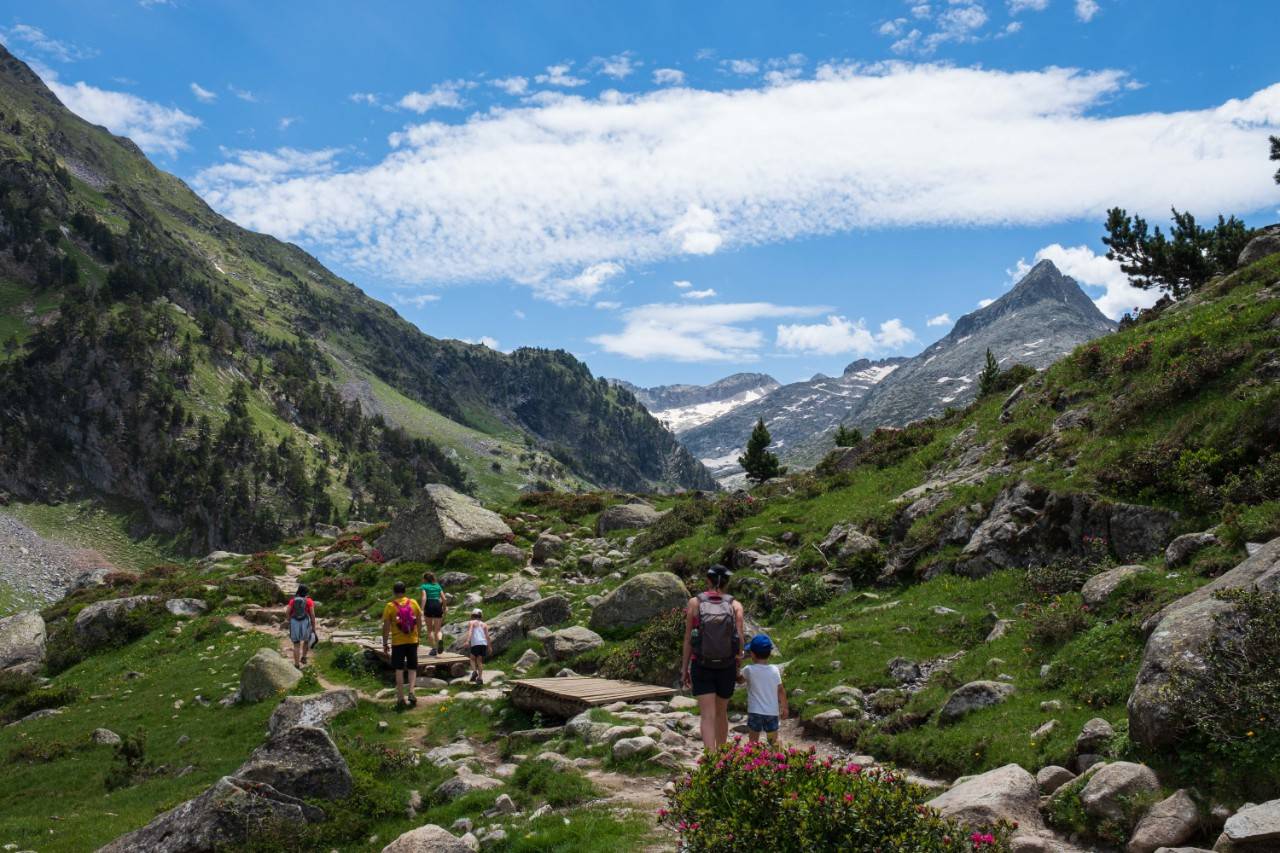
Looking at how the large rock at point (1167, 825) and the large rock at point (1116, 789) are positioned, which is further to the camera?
the large rock at point (1116, 789)

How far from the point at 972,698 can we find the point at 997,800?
14.4 ft

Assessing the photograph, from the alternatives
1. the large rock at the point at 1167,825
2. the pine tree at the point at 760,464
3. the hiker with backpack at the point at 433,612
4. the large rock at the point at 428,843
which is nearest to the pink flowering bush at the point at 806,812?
the large rock at the point at 1167,825

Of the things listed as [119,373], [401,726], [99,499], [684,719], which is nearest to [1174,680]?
[684,719]

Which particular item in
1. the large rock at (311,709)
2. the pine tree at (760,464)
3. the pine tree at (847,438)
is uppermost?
the pine tree at (847,438)

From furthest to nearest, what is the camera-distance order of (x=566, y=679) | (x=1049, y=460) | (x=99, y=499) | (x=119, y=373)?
1. (x=119, y=373)
2. (x=99, y=499)
3. (x=1049, y=460)
4. (x=566, y=679)

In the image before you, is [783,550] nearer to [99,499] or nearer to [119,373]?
[99,499]

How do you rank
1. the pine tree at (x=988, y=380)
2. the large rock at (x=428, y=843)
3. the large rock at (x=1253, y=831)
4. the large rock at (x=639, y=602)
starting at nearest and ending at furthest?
the large rock at (x=1253, y=831) → the large rock at (x=428, y=843) → the large rock at (x=639, y=602) → the pine tree at (x=988, y=380)

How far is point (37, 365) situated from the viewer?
14662 cm

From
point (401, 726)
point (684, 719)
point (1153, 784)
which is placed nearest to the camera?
point (1153, 784)

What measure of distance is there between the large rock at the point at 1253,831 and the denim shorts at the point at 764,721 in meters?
6.43

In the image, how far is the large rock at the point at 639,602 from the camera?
25500 mm

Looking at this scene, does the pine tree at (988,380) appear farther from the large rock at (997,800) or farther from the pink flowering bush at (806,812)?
the pink flowering bush at (806,812)

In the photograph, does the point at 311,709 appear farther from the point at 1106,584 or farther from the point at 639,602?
the point at 1106,584

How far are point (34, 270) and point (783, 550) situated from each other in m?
209
